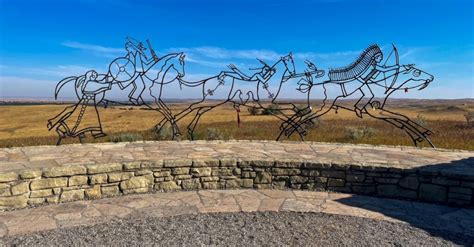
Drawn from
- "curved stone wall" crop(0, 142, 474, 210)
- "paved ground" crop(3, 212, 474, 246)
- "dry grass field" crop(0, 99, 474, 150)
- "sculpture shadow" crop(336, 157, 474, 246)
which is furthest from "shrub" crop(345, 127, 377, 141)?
"paved ground" crop(3, 212, 474, 246)

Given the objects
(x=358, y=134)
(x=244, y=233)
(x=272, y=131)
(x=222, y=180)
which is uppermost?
(x=358, y=134)

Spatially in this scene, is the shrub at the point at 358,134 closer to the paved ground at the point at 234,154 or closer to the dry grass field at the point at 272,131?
the dry grass field at the point at 272,131

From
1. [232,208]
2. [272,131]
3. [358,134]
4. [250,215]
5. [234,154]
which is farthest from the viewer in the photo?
[272,131]

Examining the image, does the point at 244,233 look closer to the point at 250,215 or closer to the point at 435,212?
the point at 250,215

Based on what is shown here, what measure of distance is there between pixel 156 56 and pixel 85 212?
14.1 feet

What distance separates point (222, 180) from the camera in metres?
6.33

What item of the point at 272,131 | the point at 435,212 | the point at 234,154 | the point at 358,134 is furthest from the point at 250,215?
the point at 272,131

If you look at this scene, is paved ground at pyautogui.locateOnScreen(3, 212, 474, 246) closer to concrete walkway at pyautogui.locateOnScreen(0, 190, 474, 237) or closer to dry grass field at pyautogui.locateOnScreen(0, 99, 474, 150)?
concrete walkway at pyautogui.locateOnScreen(0, 190, 474, 237)

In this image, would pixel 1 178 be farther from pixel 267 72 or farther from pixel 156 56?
pixel 267 72

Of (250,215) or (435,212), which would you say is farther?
(435,212)

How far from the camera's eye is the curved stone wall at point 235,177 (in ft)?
17.7

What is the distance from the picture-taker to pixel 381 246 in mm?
4156

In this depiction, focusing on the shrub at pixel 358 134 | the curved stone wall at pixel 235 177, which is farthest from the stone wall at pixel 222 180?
the shrub at pixel 358 134

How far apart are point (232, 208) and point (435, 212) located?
312 cm
